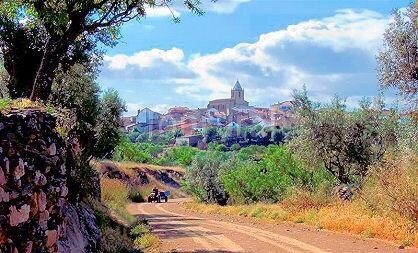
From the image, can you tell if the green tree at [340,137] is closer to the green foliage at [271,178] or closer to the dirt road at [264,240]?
the green foliage at [271,178]

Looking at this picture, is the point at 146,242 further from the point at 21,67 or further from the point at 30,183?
the point at 30,183

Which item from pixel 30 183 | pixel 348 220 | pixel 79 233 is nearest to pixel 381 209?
pixel 348 220

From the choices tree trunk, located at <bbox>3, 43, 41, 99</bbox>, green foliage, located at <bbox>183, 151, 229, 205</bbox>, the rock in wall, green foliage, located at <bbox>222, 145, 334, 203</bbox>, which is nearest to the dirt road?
the rock in wall

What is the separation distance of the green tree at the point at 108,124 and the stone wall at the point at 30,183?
25.2m

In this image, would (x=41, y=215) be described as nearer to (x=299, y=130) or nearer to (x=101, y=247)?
(x=101, y=247)

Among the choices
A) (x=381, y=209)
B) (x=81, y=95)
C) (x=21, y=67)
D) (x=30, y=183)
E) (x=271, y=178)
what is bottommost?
(x=271, y=178)

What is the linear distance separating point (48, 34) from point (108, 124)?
1736 cm

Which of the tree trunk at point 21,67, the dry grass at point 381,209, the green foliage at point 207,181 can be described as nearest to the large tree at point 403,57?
the dry grass at point 381,209

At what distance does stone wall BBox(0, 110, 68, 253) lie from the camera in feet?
26.8

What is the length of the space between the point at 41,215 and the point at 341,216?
1814cm

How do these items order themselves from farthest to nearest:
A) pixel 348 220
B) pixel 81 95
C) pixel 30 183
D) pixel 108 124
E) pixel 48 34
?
pixel 108 124 → pixel 81 95 → pixel 348 220 → pixel 48 34 → pixel 30 183

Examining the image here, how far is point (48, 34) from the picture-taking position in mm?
20234

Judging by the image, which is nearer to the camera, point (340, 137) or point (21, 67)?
point (21, 67)

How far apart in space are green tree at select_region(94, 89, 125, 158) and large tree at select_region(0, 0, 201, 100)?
11980 millimetres
